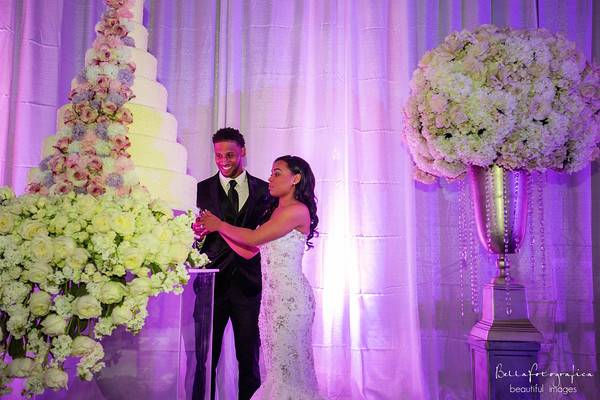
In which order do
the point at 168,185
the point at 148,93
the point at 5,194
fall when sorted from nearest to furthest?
the point at 5,194 → the point at 168,185 → the point at 148,93

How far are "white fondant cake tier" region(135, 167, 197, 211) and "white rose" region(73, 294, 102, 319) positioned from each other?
79 centimetres

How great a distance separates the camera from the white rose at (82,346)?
1.35 metres

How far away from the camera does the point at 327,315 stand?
13.2 feet

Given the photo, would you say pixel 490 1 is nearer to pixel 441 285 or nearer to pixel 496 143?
pixel 496 143

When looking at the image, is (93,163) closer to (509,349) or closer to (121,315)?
(121,315)

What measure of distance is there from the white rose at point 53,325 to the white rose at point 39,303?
2cm

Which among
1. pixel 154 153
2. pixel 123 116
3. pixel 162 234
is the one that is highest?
pixel 123 116

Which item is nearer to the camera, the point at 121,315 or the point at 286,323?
the point at 121,315

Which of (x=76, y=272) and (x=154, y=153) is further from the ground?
(x=154, y=153)

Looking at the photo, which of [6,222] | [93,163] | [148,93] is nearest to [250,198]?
[148,93]

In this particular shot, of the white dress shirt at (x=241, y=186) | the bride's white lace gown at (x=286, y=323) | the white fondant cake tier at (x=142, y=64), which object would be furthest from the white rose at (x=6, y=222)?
the white dress shirt at (x=241, y=186)

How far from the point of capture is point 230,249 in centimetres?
343

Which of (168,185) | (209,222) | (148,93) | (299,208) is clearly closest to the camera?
(168,185)

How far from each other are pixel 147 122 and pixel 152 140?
0.10 meters
